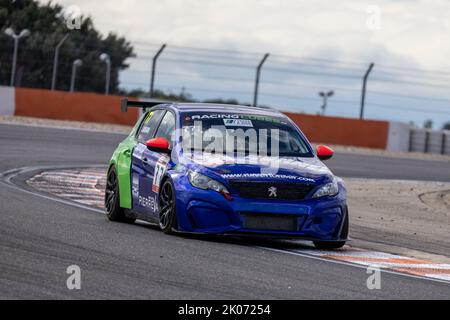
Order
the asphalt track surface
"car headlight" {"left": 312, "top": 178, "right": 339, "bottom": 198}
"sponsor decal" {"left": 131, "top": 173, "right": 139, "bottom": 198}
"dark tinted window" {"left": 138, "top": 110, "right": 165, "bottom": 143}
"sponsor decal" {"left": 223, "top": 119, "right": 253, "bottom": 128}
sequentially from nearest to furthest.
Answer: the asphalt track surface
"car headlight" {"left": 312, "top": 178, "right": 339, "bottom": 198}
"sponsor decal" {"left": 223, "top": 119, "right": 253, "bottom": 128}
"sponsor decal" {"left": 131, "top": 173, "right": 139, "bottom": 198}
"dark tinted window" {"left": 138, "top": 110, "right": 165, "bottom": 143}

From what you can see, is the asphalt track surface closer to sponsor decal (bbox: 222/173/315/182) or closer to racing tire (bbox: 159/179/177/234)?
racing tire (bbox: 159/179/177/234)

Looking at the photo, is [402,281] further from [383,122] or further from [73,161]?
[383,122]

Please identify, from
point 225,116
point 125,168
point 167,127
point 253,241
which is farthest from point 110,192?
point 253,241

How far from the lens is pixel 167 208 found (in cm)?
1233

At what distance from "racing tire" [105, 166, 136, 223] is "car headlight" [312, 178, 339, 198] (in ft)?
8.76

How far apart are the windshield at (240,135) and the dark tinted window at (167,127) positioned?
163 millimetres

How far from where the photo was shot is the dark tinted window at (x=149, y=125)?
1381 centimetres

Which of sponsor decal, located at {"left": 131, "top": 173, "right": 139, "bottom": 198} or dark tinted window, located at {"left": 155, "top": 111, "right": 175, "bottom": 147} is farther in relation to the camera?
sponsor decal, located at {"left": 131, "top": 173, "right": 139, "bottom": 198}

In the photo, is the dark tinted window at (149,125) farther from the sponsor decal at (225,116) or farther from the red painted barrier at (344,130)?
the red painted barrier at (344,130)

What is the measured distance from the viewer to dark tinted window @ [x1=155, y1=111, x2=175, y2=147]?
43.2ft

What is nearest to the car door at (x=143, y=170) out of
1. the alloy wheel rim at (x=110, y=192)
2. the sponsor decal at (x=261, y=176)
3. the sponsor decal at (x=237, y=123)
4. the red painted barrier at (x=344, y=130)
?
the alloy wheel rim at (x=110, y=192)

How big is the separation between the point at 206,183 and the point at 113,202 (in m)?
2.33

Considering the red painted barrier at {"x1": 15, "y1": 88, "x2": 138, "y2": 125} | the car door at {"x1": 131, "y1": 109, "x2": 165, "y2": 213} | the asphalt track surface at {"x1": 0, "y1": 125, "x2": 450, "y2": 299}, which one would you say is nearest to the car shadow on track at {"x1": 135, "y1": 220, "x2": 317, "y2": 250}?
the asphalt track surface at {"x1": 0, "y1": 125, "x2": 450, "y2": 299}
